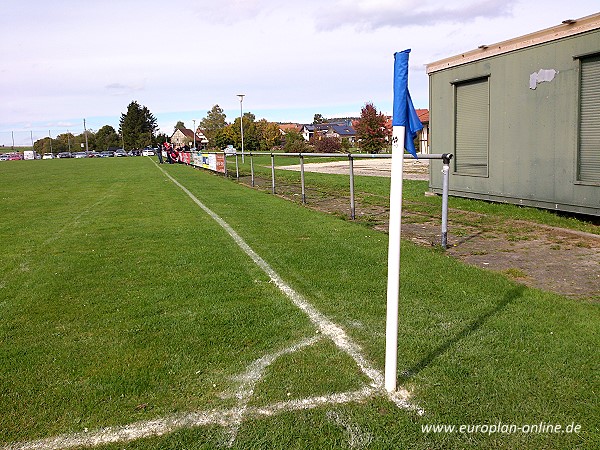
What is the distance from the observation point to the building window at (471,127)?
12.2 m

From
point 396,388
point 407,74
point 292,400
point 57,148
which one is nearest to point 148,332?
point 292,400

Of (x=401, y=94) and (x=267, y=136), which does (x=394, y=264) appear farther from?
(x=267, y=136)

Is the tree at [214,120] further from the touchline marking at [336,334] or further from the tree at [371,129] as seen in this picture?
the touchline marking at [336,334]

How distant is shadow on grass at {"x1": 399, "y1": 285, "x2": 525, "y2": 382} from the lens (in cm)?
378

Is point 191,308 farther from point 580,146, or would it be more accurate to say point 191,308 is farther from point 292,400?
point 580,146

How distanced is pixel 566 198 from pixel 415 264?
4.76 meters

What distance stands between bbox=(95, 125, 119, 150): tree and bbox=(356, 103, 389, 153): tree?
323 feet

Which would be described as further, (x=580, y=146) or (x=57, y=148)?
(x=57, y=148)

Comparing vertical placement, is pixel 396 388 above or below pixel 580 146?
below

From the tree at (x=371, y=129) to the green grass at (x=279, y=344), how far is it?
48398 millimetres

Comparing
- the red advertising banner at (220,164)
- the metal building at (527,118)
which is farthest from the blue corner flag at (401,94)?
the red advertising banner at (220,164)

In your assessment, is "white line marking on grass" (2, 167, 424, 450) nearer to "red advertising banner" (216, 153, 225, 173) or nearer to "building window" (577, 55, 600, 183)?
"building window" (577, 55, 600, 183)

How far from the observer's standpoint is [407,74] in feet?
10.9

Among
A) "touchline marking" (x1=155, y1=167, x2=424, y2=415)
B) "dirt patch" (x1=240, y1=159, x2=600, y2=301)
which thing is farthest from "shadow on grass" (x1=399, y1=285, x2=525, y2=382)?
"dirt patch" (x1=240, y1=159, x2=600, y2=301)
